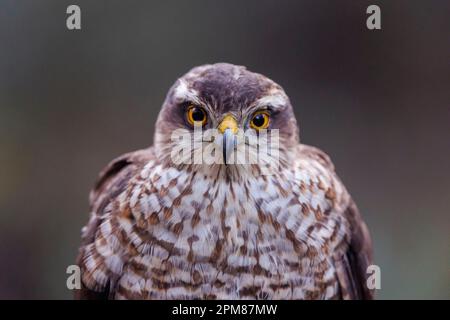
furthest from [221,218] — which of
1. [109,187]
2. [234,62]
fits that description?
[234,62]

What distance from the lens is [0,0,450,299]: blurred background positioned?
2.39 metres

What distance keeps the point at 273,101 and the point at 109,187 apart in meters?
0.58

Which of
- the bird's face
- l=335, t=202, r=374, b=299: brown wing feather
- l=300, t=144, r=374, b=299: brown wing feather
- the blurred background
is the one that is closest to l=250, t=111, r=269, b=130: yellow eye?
the bird's face

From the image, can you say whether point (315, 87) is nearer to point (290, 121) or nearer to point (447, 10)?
point (447, 10)

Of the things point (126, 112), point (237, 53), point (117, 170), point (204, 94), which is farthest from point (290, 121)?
point (126, 112)

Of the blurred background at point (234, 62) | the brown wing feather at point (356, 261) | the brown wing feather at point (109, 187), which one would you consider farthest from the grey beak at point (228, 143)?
the blurred background at point (234, 62)

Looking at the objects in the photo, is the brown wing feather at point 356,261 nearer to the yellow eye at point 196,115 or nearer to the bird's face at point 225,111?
the bird's face at point 225,111

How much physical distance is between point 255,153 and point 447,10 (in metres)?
1.39

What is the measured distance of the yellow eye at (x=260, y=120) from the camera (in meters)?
1.42

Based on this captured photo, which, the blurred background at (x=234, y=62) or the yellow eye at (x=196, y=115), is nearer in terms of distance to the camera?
the yellow eye at (x=196, y=115)

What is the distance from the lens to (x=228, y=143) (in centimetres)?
133

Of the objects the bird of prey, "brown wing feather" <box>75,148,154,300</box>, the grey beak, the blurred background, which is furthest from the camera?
the blurred background

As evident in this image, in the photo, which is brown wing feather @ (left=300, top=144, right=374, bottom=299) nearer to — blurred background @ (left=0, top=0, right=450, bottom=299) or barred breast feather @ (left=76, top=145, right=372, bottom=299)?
barred breast feather @ (left=76, top=145, right=372, bottom=299)

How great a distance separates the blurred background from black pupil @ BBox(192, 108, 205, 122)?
978mm
